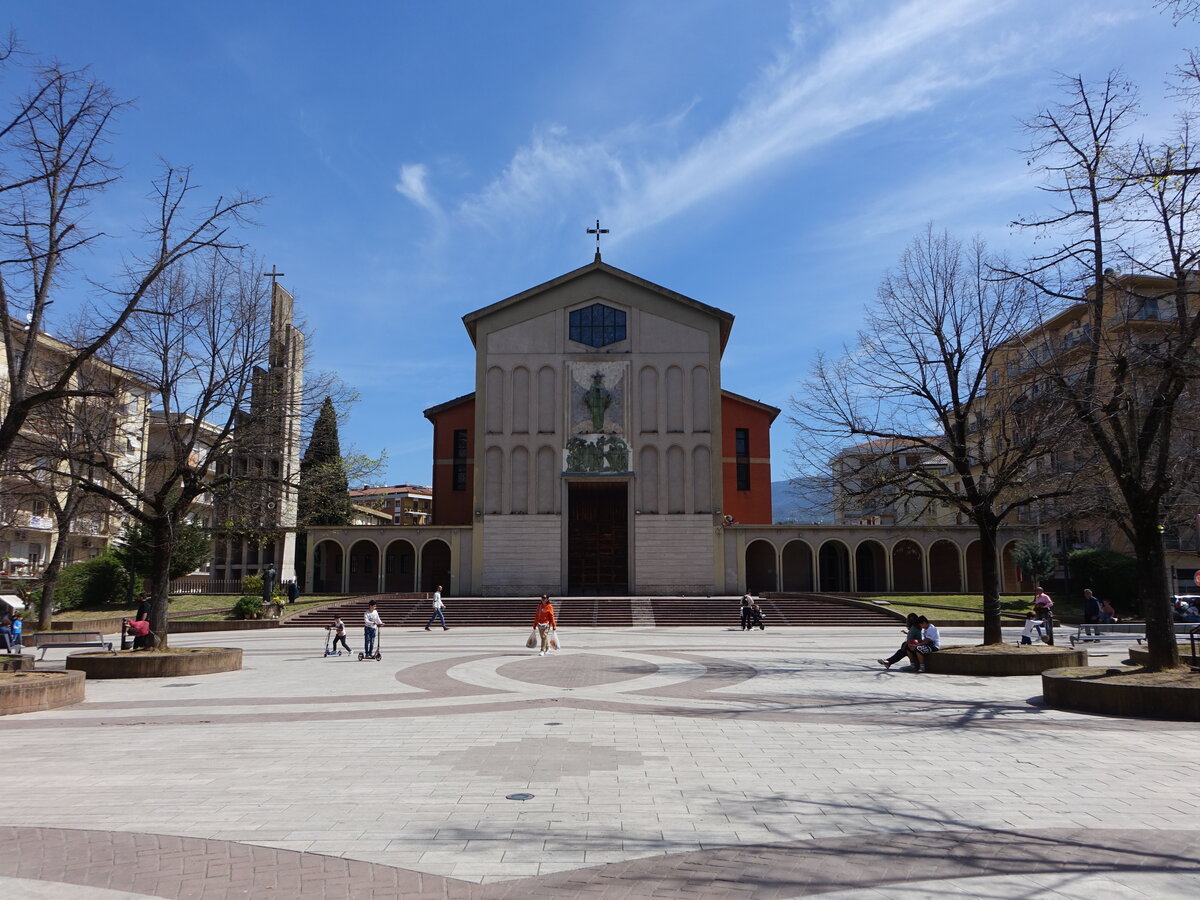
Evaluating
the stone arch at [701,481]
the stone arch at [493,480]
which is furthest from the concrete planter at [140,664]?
the stone arch at [701,481]

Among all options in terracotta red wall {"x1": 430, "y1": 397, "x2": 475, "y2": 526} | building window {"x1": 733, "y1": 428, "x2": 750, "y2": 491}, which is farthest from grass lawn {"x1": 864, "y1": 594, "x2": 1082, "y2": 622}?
terracotta red wall {"x1": 430, "y1": 397, "x2": 475, "y2": 526}

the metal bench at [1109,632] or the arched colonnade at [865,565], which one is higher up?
the arched colonnade at [865,565]

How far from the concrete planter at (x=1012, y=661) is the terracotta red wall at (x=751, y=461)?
30059 mm

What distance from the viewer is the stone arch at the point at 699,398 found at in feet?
146

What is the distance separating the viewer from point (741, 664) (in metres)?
19.6

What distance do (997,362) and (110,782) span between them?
105 feet

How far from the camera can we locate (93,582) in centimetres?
4019

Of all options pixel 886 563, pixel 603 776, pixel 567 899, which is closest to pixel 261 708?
pixel 603 776

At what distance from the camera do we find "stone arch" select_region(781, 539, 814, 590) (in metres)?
47.8

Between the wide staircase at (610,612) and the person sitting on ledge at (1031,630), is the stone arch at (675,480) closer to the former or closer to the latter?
the wide staircase at (610,612)

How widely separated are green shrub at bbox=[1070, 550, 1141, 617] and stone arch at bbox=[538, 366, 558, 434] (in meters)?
25.9

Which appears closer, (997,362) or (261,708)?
(261,708)

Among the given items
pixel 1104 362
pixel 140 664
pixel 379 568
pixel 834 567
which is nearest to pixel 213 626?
pixel 379 568

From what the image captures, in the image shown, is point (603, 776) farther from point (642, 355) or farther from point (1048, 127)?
point (642, 355)
